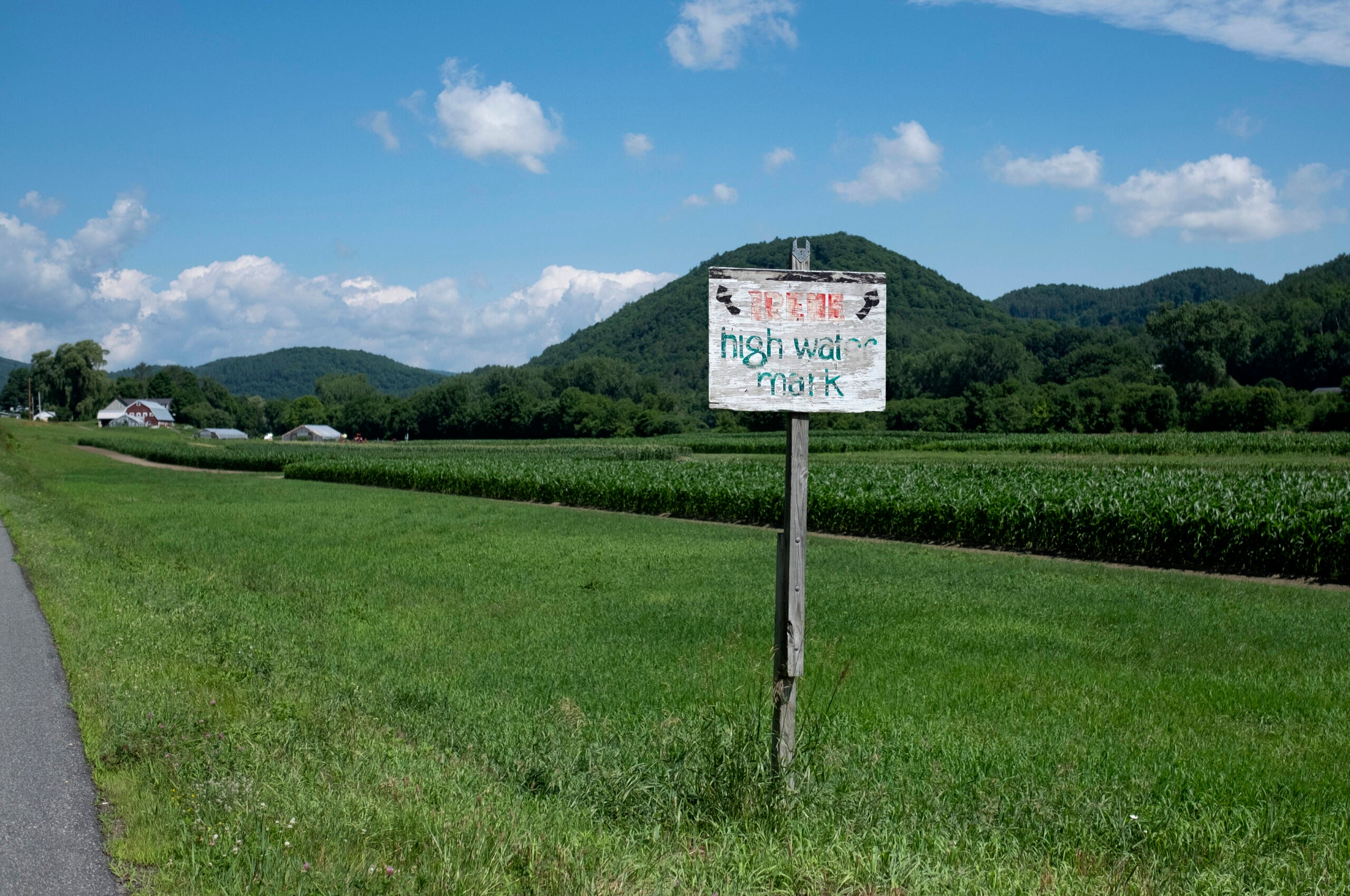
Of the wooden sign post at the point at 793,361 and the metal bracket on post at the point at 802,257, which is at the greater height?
the metal bracket on post at the point at 802,257

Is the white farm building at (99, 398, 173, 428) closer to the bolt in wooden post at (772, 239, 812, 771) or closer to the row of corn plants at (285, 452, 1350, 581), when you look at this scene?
the row of corn plants at (285, 452, 1350, 581)

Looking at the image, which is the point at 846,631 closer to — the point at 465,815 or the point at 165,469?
the point at 465,815

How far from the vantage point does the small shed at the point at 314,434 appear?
125125 mm

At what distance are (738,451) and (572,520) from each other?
45.0m

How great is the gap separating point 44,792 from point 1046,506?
56.7ft

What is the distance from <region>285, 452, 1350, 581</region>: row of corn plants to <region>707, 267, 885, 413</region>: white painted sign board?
45.0 ft

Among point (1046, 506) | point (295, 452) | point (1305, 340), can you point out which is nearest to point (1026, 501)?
point (1046, 506)

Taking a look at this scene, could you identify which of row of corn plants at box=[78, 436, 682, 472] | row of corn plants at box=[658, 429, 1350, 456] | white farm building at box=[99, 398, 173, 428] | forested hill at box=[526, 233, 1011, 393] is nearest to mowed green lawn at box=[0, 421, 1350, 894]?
row of corn plants at box=[658, 429, 1350, 456]

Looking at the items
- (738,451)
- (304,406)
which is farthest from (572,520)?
(304,406)

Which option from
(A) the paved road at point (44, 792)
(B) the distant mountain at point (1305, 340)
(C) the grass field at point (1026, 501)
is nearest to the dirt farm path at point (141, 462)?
(C) the grass field at point (1026, 501)

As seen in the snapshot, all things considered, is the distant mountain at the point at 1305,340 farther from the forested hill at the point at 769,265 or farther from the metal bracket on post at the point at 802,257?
the metal bracket on post at the point at 802,257

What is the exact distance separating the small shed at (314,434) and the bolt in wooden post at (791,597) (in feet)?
411

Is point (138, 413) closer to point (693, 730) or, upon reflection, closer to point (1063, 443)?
point (1063, 443)

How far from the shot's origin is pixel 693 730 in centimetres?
563
